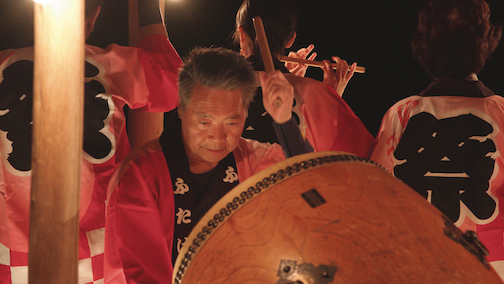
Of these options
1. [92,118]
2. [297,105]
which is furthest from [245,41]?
[92,118]

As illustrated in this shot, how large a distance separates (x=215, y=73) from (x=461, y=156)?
125cm

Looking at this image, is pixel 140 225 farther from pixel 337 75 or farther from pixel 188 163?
pixel 337 75

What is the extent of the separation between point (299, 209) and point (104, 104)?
129 cm

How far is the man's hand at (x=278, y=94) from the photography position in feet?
4.54

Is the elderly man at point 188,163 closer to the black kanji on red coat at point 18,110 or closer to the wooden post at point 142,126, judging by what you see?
the black kanji on red coat at point 18,110

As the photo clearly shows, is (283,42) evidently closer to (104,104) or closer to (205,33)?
(104,104)

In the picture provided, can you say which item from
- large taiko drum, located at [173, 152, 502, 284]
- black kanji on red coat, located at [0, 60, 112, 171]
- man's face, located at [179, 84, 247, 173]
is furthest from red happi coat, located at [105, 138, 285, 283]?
black kanji on red coat, located at [0, 60, 112, 171]

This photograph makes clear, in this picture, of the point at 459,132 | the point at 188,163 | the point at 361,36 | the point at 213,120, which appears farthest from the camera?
the point at 361,36

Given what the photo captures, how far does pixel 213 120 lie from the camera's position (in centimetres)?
155

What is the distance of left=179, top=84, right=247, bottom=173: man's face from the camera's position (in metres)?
1.55

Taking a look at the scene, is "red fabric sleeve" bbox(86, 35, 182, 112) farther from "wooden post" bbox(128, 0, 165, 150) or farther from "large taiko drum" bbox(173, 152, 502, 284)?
"large taiko drum" bbox(173, 152, 502, 284)

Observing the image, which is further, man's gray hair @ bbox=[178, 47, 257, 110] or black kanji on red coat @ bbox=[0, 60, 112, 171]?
black kanji on red coat @ bbox=[0, 60, 112, 171]

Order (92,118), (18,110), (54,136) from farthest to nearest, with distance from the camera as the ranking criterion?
(92,118) → (18,110) → (54,136)

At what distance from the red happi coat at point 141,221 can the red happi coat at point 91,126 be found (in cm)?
41
